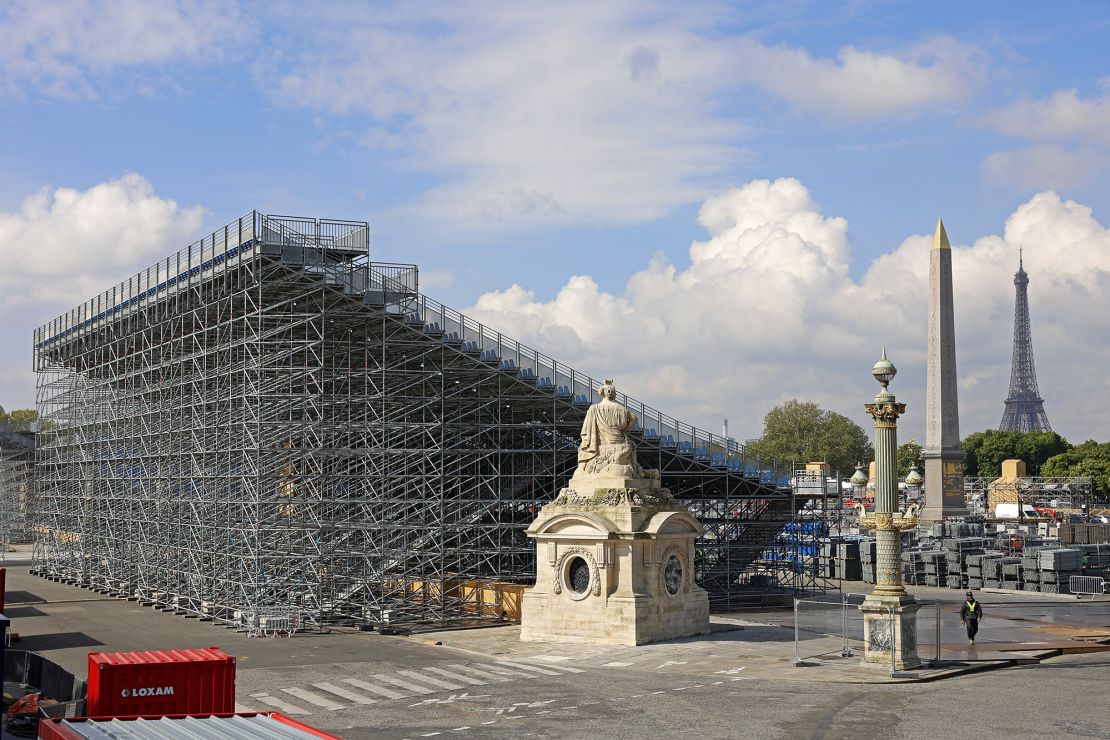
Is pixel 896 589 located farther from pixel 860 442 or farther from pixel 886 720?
pixel 860 442

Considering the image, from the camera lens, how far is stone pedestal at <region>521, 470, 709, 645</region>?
1394 inches

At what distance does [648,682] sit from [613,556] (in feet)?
23.6

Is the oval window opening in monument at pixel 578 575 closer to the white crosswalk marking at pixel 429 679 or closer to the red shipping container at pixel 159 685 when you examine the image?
the white crosswalk marking at pixel 429 679

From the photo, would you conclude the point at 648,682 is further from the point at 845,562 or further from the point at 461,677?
the point at 845,562

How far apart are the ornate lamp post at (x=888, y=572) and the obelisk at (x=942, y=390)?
36881 mm

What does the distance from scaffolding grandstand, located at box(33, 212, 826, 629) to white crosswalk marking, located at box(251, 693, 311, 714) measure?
1196 centimetres

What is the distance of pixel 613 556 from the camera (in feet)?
117

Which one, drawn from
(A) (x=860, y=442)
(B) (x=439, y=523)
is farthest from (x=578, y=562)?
(A) (x=860, y=442)

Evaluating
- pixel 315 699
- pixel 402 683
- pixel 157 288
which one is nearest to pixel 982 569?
pixel 402 683

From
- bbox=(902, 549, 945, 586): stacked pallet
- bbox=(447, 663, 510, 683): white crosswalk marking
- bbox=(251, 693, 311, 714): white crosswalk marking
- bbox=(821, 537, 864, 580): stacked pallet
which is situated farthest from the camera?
bbox=(821, 537, 864, 580): stacked pallet

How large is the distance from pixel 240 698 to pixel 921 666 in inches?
662

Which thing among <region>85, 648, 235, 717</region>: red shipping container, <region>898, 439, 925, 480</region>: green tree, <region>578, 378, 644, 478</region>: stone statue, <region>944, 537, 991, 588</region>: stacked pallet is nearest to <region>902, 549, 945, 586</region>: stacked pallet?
<region>944, 537, 991, 588</region>: stacked pallet

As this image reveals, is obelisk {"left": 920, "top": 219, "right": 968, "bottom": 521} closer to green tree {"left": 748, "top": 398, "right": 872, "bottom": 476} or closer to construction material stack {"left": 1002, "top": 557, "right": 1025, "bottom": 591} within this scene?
construction material stack {"left": 1002, "top": 557, "right": 1025, "bottom": 591}

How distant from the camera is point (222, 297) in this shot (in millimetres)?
44156
